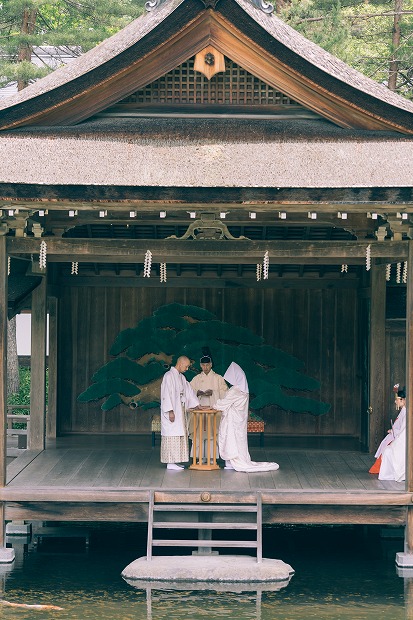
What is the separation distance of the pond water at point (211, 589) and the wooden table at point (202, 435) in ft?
3.79

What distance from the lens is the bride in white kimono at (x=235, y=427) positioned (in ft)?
41.4

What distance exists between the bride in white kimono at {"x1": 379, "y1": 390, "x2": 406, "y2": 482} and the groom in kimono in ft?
7.83

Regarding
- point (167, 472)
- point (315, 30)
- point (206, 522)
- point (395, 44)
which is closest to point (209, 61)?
point (167, 472)

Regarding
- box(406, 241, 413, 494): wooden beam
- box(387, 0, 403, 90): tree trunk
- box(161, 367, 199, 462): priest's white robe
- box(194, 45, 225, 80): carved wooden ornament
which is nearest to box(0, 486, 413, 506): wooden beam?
box(406, 241, 413, 494): wooden beam

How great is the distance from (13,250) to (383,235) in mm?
4168

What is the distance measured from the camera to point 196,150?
1158 cm

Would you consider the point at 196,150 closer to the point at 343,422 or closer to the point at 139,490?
the point at 139,490

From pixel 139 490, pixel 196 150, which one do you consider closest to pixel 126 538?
pixel 139 490

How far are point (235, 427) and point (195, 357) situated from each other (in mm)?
2947

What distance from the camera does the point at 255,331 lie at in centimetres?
1558

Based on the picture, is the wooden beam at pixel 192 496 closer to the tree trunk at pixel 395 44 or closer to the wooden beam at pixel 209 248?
the wooden beam at pixel 209 248

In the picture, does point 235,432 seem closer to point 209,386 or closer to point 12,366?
point 209,386

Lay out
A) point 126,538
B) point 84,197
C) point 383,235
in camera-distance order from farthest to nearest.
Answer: point 126,538
point 383,235
point 84,197

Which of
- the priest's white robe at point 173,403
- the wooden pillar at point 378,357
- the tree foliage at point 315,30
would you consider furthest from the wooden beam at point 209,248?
the tree foliage at point 315,30
